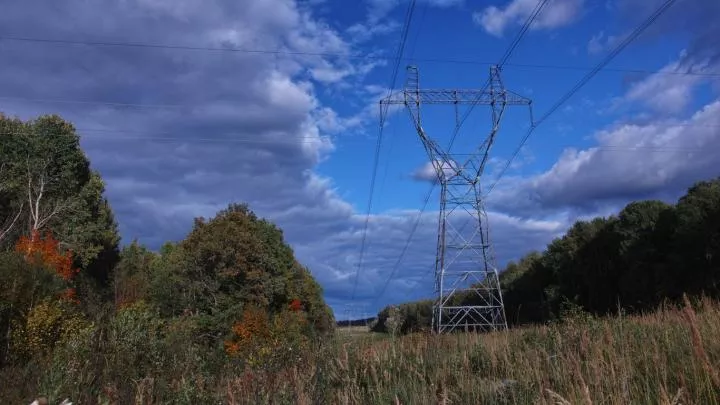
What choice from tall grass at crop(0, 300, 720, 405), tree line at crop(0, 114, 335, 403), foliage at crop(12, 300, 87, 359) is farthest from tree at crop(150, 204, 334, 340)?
tall grass at crop(0, 300, 720, 405)

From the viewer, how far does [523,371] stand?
5.67 meters

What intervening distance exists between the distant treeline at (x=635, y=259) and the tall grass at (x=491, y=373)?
16.7 meters

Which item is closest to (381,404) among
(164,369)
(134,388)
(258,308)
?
(134,388)

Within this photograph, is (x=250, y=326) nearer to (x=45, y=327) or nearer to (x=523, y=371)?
(x=45, y=327)

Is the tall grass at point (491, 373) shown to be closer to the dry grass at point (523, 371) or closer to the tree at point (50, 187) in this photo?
the dry grass at point (523, 371)

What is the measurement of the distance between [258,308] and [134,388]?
42398 millimetres

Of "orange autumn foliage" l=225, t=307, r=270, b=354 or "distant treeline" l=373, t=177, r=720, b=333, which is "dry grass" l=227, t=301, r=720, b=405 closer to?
Answer: "distant treeline" l=373, t=177, r=720, b=333

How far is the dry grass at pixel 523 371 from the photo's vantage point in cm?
432

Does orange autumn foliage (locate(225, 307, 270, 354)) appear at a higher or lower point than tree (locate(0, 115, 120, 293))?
lower

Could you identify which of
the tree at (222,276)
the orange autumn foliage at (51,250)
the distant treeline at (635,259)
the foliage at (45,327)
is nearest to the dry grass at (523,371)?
the foliage at (45,327)

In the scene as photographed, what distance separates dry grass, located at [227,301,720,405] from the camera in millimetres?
4316

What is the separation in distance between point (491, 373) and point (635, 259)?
45110mm

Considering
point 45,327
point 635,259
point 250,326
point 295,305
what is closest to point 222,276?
point 250,326

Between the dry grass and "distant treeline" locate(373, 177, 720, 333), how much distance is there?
17123 mm
